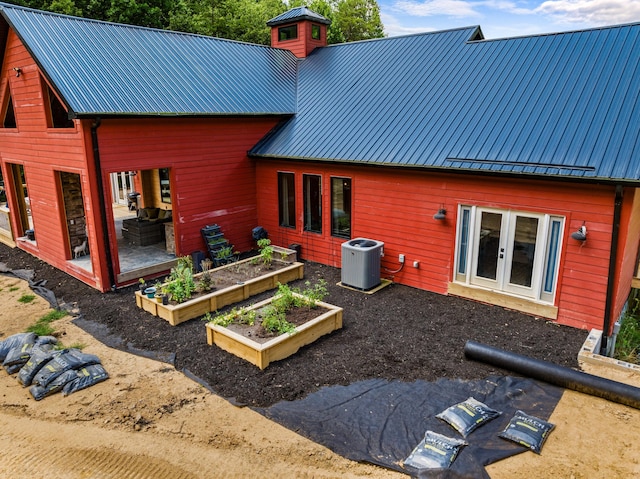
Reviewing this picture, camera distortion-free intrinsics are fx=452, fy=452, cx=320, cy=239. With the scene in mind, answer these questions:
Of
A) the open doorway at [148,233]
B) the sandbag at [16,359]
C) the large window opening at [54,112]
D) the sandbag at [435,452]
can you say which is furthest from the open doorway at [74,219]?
the sandbag at [435,452]

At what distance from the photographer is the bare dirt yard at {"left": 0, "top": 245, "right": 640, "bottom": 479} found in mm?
5008

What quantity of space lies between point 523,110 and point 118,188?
1763 cm

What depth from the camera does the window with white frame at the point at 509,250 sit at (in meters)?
8.34

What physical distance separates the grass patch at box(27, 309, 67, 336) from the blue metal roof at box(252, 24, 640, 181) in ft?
20.7

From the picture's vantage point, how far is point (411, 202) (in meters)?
10.0

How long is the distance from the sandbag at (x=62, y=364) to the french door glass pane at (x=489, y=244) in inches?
288

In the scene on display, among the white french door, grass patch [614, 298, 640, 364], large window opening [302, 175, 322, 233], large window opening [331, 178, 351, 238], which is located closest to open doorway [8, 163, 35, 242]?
the white french door

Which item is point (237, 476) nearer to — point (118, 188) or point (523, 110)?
point (523, 110)

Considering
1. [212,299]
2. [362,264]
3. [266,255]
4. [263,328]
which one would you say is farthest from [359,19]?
[263,328]

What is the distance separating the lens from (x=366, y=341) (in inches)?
312

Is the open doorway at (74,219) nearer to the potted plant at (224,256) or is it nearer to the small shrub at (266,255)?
the potted plant at (224,256)

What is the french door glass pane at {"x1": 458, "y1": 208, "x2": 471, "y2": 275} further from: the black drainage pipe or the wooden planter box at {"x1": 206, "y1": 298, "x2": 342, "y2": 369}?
the wooden planter box at {"x1": 206, "y1": 298, "x2": 342, "y2": 369}

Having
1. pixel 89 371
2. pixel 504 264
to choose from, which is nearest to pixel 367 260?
pixel 504 264

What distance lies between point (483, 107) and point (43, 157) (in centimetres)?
1066
